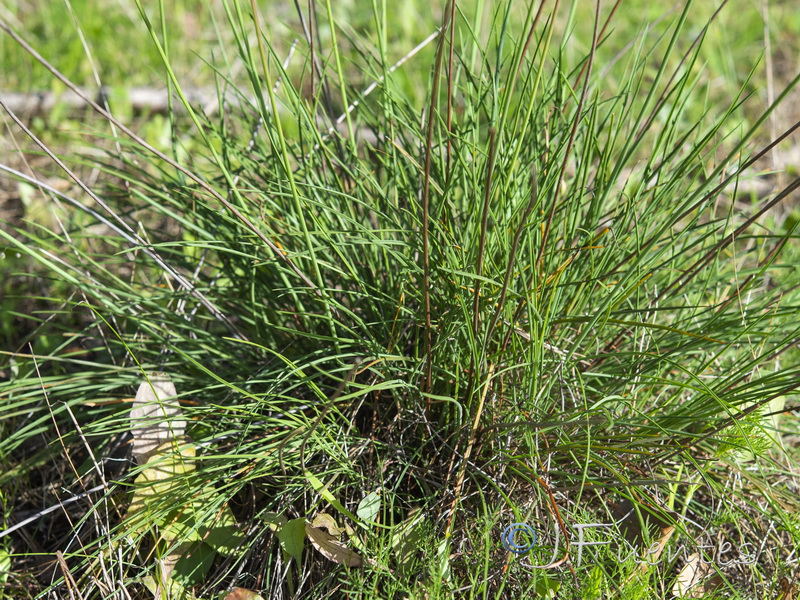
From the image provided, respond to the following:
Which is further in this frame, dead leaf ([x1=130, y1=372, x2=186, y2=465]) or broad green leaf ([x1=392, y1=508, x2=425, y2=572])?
dead leaf ([x1=130, y1=372, x2=186, y2=465])

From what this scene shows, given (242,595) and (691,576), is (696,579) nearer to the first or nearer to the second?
(691,576)

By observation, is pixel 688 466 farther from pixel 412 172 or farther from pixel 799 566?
pixel 412 172

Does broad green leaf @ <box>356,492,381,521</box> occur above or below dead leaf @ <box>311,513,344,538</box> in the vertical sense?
above

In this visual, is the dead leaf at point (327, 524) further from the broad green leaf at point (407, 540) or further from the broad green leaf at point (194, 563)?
the broad green leaf at point (194, 563)

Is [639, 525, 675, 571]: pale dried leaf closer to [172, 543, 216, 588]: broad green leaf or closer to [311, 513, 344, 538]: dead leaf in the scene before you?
[311, 513, 344, 538]: dead leaf
